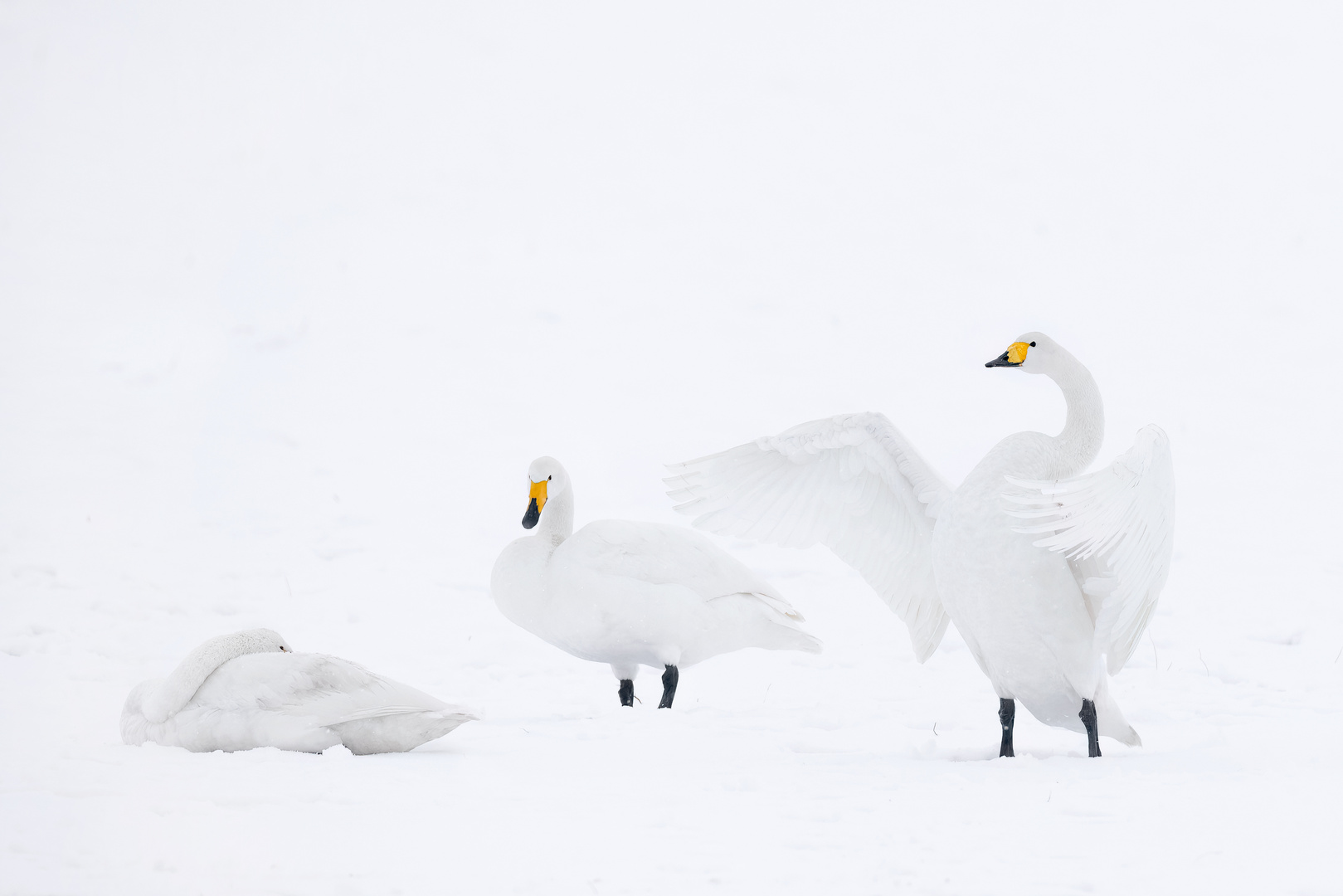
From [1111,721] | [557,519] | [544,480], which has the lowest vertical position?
[1111,721]

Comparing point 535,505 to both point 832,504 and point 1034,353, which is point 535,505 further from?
point 1034,353

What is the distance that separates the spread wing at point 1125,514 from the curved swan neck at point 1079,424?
1.24 feet

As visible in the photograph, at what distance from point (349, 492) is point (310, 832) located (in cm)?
745

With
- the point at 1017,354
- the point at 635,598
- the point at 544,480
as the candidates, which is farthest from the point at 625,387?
the point at 1017,354

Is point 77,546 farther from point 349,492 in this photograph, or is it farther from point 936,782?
point 936,782

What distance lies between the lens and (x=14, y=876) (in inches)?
111

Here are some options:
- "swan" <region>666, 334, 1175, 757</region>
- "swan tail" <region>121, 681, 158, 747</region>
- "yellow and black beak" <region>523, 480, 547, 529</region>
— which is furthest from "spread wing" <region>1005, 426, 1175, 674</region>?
"swan tail" <region>121, 681, 158, 747</region>

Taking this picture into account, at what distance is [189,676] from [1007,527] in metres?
2.89

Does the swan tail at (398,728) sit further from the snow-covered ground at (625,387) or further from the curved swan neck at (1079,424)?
the curved swan neck at (1079,424)

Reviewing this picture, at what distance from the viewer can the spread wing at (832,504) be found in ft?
17.8

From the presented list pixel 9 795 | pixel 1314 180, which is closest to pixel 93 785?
pixel 9 795

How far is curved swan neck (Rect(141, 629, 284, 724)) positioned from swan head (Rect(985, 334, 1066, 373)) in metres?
3.02

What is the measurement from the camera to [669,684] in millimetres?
6109

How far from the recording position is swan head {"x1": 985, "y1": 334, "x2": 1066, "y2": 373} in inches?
196
